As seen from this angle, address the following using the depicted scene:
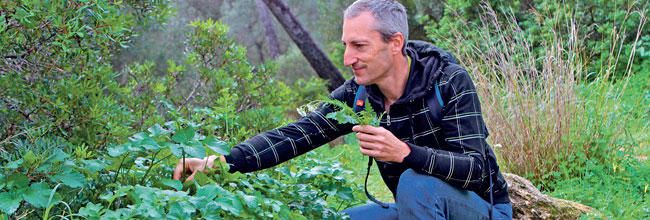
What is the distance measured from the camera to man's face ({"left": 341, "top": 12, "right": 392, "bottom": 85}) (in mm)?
3020

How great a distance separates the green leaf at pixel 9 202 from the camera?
230 cm

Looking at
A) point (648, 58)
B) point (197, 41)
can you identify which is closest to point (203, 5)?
point (648, 58)

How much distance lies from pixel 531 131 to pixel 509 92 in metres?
0.36

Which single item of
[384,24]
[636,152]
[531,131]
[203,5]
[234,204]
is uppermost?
[203,5]

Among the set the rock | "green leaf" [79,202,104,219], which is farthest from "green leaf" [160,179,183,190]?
the rock

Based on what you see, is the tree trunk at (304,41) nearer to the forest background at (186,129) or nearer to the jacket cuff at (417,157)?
the forest background at (186,129)

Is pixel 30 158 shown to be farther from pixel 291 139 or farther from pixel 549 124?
pixel 549 124

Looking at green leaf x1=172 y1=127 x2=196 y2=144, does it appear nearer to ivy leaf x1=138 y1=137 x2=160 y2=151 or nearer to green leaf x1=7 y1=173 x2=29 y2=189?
ivy leaf x1=138 y1=137 x2=160 y2=151

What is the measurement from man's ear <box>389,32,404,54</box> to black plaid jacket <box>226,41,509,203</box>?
0.11 metres

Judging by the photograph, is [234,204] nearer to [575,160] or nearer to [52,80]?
[52,80]

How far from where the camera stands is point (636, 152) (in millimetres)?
6266

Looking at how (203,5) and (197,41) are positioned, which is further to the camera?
(203,5)

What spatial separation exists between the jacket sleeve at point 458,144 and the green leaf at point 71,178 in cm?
106

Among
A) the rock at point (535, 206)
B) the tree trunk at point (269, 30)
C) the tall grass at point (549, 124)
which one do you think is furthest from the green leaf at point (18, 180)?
the tree trunk at point (269, 30)
